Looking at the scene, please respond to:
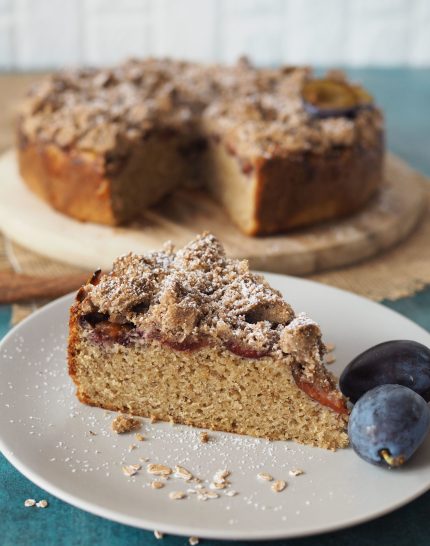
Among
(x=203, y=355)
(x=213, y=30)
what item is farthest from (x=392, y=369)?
(x=213, y=30)

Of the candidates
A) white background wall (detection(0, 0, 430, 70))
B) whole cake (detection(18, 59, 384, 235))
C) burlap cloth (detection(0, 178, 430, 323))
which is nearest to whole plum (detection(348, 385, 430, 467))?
burlap cloth (detection(0, 178, 430, 323))

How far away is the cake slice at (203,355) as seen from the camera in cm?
233

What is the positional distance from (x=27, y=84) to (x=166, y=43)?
187 cm

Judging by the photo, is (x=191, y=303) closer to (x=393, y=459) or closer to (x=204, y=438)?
(x=204, y=438)

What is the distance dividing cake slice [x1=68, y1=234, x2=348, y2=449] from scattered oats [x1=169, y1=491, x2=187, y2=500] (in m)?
0.40

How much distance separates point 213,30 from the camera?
24.4 ft

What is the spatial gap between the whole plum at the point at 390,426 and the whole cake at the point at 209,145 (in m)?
1.83

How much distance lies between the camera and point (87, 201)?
3.94m

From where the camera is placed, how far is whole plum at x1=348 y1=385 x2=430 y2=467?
6.75ft

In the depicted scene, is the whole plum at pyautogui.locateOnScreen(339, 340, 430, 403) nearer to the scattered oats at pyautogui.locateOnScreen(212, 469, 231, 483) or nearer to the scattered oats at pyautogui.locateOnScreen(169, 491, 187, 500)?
the scattered oats at pyautogui.locateOnScreen(212, 469, 231, 483)

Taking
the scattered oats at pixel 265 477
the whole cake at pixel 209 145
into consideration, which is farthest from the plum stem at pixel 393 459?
the whole cake at pixel 209 145

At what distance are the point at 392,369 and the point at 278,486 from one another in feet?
1.65

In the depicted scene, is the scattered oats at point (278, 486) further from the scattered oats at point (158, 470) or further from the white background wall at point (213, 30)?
the white background wall at point (213, 30)

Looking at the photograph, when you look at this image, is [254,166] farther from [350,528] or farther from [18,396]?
[350,528]
